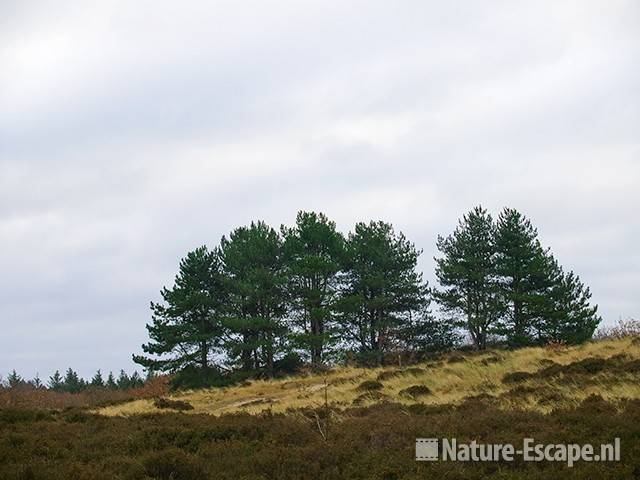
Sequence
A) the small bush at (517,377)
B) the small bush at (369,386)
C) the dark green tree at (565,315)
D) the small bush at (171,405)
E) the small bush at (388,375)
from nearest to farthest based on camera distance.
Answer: the small bush at (517,377) → the small bush at (369,386) → the small bush at (171,405) → the small bush at (388,375) → the dark green tree at (565,315)

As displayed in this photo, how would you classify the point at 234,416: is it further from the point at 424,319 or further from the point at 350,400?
the point at 424,319

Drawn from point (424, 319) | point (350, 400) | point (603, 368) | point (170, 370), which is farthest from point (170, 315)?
point (603, 368)

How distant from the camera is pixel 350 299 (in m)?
33.6

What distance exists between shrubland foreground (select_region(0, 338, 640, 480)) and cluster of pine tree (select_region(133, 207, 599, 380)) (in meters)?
13.8

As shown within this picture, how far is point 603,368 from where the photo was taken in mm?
15492

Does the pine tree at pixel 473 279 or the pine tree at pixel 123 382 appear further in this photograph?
the pine tree at pixel 123 382

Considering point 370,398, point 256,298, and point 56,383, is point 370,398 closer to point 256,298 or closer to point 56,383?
point 256,298

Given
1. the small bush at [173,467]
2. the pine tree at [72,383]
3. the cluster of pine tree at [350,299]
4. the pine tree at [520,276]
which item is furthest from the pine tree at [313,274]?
the pine tree at [72,383]

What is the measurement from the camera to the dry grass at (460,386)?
1304 centimetres

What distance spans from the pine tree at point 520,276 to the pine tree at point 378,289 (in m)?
5.03
